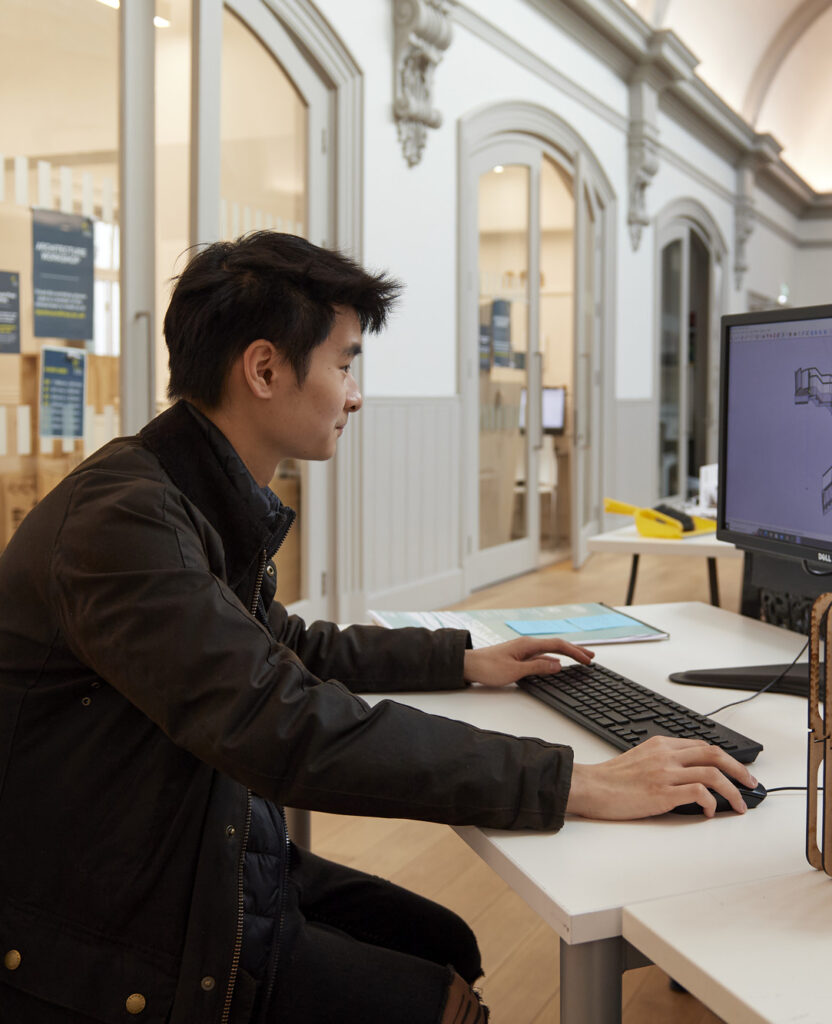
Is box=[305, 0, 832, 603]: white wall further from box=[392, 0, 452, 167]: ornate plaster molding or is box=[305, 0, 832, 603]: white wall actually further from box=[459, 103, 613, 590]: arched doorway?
box=[459, 103, 613, 590]: arched doorway

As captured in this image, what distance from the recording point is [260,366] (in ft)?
3.57

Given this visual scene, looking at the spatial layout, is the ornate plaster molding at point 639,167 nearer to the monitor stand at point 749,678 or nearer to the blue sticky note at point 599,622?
the blue sticky note at point 599,622

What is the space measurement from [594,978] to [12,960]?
21.4 inches

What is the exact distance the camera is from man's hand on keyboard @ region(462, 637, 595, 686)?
1.33 metres

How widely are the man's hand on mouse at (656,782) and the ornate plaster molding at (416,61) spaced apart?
13.9ft

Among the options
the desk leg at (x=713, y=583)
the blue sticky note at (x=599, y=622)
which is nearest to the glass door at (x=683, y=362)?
the desk leg at (x=713, y=583)

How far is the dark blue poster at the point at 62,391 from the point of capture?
2.95 metres

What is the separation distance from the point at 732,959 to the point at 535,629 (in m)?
0.98

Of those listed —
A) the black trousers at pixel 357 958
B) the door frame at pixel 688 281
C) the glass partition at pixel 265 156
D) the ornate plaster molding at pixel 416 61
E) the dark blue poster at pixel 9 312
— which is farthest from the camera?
the door frame at pixel 688 281

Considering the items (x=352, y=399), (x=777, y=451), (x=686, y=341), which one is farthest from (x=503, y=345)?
(x=352, y=399)

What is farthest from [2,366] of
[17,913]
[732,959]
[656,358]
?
[656,358]

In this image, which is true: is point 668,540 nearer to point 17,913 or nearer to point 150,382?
point 150,382

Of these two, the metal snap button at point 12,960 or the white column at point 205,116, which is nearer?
the metal snap button at point 12,960

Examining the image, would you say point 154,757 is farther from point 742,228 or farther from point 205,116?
point 742,228
